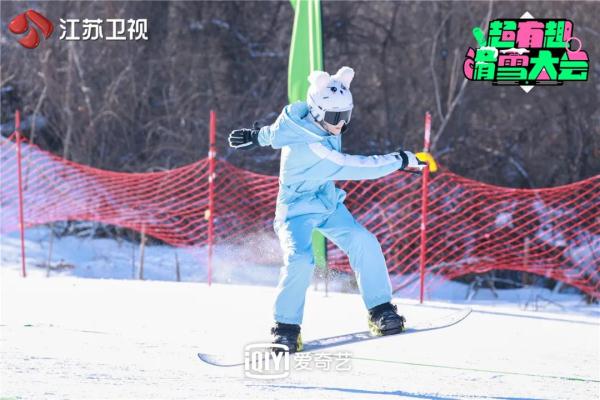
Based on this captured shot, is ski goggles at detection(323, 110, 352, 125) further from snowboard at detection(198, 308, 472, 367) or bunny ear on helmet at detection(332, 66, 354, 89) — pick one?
snowboard at detection(198, 308, 472, 367)

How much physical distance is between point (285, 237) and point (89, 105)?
935 centimetres

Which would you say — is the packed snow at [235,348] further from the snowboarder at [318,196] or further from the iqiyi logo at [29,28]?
the iqiyi logo at [29,28]

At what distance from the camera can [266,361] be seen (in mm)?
4512

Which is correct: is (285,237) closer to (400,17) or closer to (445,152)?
(445,152)

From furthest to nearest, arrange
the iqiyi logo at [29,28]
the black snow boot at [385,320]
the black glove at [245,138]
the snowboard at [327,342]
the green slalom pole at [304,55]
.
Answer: the iqiyi logo at [29,28] < the green slalom pole at [304,55] < the black glove at [245,138] < the black snow boot at [385,320] < the snowboard at [327,342]

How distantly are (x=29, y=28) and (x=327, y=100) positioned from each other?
998cm

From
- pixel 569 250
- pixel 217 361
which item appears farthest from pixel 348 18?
pixel 217 361

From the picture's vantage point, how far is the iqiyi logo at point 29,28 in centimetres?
1323

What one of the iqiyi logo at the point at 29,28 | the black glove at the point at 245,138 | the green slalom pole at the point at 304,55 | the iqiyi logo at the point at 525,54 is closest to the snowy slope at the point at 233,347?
the green slalom pole at the point at 304,55

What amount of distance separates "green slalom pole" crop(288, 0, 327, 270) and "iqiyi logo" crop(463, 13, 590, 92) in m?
4.27

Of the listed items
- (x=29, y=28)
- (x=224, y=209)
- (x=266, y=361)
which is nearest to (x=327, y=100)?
(x=266, y=361)

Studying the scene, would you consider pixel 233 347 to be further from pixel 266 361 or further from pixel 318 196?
pixel 318 196

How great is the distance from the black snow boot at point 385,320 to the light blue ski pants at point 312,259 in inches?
1.5

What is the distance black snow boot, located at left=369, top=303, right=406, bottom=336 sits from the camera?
4.69 m
